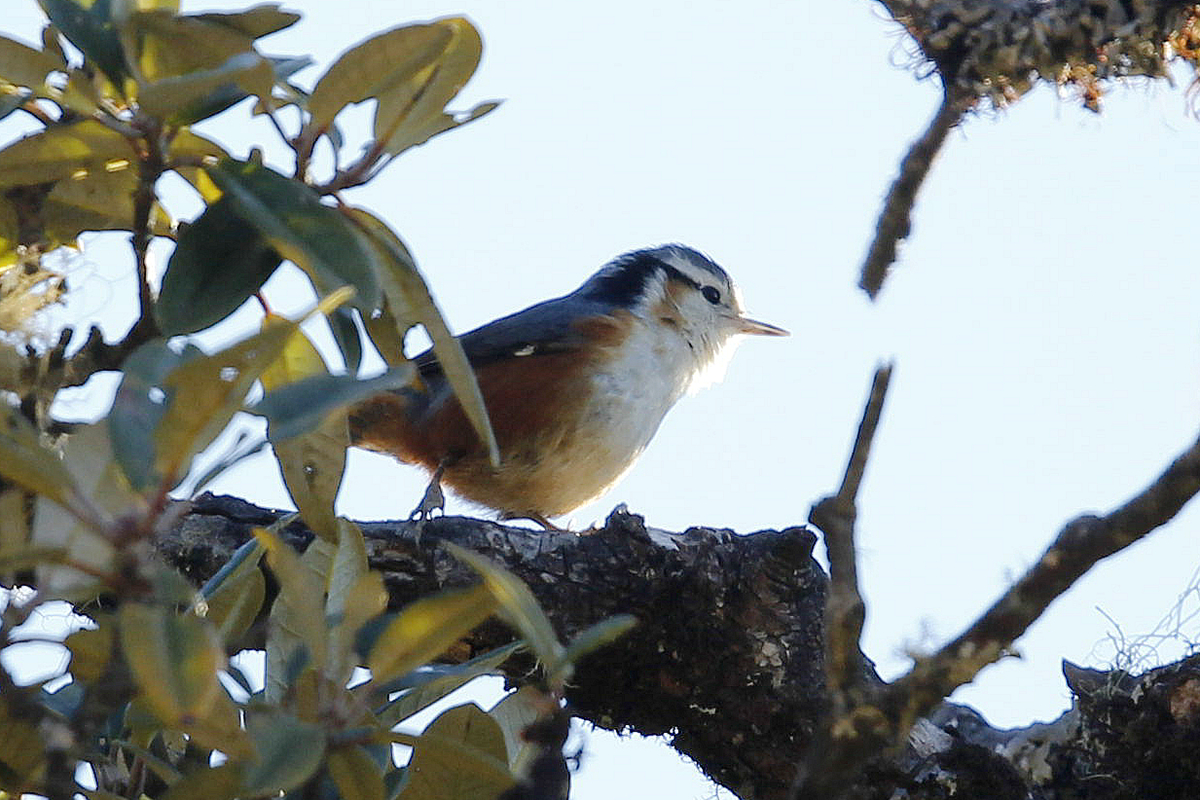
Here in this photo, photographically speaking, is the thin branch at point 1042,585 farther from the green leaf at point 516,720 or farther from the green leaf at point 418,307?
the green leaf at point 516,720

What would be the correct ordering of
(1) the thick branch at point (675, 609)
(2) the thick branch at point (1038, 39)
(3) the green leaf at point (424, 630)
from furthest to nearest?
(2) the thick branch at point (1038, 39)
(1) the thick branch at point (675, 609)
(3) the green leaf at point (424, 630)

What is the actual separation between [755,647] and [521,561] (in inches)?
21.4

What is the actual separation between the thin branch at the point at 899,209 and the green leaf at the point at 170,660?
1063mm

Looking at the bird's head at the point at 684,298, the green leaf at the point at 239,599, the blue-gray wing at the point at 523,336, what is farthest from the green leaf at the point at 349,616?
the bird's head at the point at 684,298

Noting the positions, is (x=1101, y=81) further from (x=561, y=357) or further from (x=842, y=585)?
(x=842, y=585)

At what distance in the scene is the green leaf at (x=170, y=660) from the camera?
1122 mm

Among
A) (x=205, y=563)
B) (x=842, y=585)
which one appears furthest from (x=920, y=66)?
(x=842, y=585)

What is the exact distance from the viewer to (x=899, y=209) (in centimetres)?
204

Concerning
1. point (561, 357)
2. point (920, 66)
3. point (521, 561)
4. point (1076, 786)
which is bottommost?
point (521, 561)

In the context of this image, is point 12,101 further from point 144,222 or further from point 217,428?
point 217,428

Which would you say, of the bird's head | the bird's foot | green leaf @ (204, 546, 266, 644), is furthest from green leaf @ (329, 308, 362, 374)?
the bird's head

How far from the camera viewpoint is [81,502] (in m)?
1.21

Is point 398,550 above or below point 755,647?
below

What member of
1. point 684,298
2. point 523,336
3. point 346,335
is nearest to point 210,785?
point 346,335
